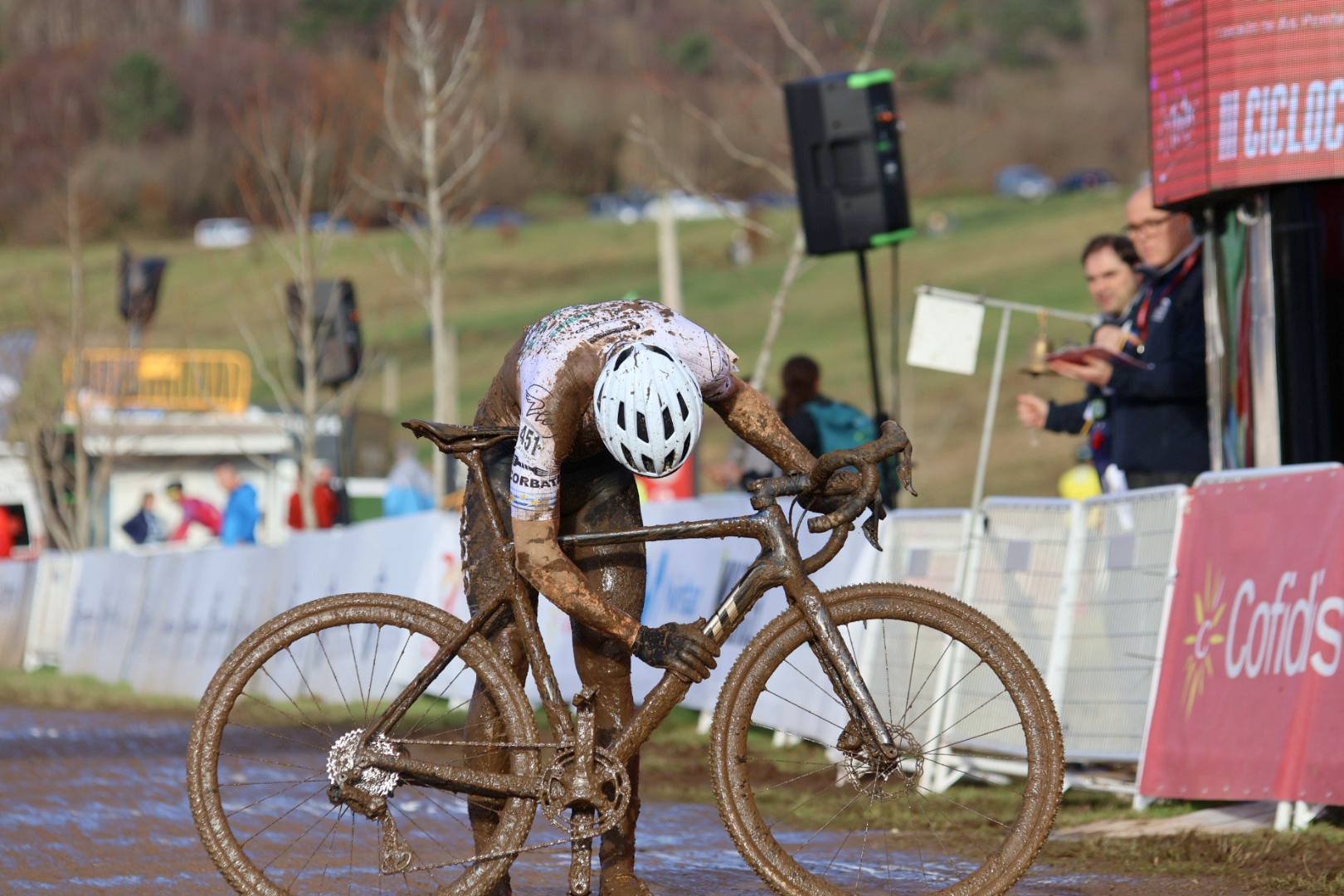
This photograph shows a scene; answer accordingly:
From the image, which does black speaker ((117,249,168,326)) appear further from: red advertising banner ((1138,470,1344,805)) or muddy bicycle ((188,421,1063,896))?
muddy bicycle ((188,421,1063,896))

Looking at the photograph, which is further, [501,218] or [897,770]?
[501,218]

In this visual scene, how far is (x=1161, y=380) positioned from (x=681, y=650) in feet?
15.4

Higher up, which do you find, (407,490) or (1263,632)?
(407,490)

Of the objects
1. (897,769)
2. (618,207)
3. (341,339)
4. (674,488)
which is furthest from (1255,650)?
(618,207)

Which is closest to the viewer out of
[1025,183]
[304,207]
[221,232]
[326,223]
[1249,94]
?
[1249,94]

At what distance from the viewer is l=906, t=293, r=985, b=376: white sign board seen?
41.1 feet

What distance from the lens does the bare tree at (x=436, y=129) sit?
20.9 meters

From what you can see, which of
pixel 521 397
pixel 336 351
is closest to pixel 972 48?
pixel 336 351

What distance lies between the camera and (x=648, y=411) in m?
5.25

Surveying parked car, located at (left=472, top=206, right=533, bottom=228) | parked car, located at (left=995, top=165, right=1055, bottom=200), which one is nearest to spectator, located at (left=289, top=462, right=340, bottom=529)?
parked car, located at (left=472, top=206, right=533, bottom=228)

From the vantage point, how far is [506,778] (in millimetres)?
5773

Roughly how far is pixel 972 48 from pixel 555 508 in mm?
100639

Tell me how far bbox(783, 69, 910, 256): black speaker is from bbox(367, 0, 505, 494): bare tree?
7.47m

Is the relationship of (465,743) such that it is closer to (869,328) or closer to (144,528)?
(869,328)
